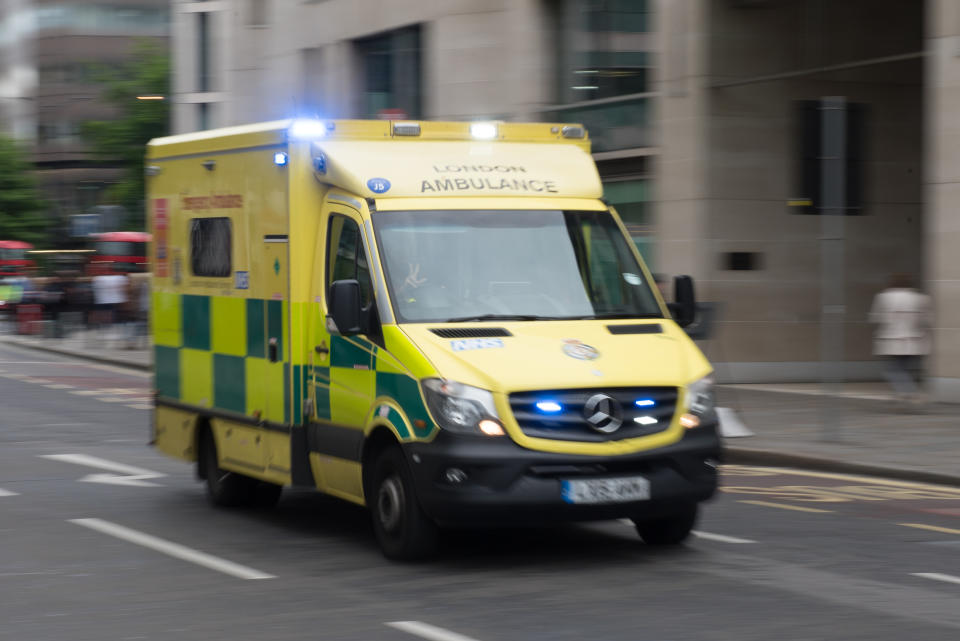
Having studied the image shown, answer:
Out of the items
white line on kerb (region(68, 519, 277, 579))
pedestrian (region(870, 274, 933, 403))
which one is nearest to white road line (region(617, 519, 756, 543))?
white line on kerb (region(68, 519, 277, 579))

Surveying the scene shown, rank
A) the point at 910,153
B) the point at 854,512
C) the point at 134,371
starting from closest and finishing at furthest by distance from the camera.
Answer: the point at 854,512 → the point at 910,153 → the point at 134,371

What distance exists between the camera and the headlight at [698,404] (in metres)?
8.45

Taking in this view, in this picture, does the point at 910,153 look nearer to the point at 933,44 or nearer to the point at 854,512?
the point at 933,44

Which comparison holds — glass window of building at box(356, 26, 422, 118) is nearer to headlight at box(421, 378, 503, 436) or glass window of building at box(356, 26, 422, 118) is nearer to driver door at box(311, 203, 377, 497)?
driver door at box(311, 203, 377, 497)

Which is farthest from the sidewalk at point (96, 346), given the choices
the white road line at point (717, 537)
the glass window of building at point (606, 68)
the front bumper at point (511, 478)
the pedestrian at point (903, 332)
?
the front bumper at point (511, 478)

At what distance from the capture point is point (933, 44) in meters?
18.4

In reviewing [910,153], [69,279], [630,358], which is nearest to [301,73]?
[69,279]

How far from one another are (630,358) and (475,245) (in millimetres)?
1191

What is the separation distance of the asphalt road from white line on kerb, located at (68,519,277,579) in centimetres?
2

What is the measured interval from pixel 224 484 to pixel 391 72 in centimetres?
2121

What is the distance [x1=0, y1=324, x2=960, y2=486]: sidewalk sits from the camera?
43.1 ft

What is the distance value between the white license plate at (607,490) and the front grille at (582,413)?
0.22 m

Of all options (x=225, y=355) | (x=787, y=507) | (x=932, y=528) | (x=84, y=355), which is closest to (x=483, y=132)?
(x=225, y=355)

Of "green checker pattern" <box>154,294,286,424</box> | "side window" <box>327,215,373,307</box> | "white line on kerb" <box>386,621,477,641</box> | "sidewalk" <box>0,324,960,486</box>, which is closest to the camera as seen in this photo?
"white line on kerb" <box>386,621,477,641</box>
